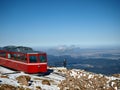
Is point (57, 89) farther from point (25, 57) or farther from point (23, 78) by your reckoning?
point (25, 57)

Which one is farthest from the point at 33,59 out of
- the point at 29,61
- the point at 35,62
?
the point at 29,61

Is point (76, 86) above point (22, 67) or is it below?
below

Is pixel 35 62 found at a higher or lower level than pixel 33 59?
lower

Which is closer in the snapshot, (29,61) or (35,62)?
(29,61)

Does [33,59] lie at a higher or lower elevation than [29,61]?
higher

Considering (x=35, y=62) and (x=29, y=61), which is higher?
(x=29, y=61)

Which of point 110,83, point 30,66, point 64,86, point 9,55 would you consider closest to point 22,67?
point 30,66

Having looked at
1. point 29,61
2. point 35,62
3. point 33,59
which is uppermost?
point 33,59

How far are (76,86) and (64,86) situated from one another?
6.58 ft

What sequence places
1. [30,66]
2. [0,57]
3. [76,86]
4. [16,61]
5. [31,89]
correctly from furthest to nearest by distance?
[0,57]
[16,61]
[30,66]
[76,86]
[31,89]

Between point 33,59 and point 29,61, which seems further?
point 33,59

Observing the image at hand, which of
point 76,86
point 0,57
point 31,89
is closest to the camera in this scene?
point 31,89

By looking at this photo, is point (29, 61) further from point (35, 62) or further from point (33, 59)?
point (35, 62)

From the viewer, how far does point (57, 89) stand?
25.5 metres
